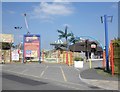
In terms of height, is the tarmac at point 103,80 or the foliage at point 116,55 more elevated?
the foliage at point 116,55

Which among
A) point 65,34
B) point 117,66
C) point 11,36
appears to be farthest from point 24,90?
point 11,36

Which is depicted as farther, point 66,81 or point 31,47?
point 31,47

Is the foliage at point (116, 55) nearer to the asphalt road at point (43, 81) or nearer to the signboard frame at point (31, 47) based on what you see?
the asphalt road at point (43, 81)

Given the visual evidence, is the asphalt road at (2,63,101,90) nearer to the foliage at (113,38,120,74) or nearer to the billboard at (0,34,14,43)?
the foliage at (113,38,120,74)

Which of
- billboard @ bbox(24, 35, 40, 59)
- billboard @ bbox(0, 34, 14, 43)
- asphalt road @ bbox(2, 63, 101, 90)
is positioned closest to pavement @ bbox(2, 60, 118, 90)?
asphalt road @ bbox(2, 63, 101, 90)

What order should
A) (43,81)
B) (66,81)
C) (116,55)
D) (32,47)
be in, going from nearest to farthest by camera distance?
(43,81) → (66,81) → (116,55) → (32,47)

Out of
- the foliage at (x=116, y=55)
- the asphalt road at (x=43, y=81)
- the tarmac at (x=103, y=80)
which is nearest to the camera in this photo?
the asphalt road at (x=43, y=81)

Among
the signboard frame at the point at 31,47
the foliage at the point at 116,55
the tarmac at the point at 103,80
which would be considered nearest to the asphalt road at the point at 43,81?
the tarmac at the point at 103,80

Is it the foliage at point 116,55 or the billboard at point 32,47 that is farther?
the billboard at point 32,47

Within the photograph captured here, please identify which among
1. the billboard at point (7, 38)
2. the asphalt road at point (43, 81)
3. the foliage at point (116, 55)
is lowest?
the asphalt road at point (43, 81)

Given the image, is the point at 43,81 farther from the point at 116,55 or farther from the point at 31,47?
the point at 31,47

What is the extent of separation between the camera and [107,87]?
48.1 feet

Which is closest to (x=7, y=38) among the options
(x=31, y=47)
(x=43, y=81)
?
(x=31, y=47)

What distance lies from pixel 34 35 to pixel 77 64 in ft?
44.1
